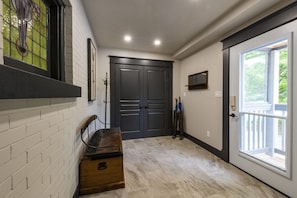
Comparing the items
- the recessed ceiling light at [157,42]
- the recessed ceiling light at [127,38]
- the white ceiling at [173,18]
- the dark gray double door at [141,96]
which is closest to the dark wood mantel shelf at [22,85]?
the white ceiling at [173,18]

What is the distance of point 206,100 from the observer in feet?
10.5

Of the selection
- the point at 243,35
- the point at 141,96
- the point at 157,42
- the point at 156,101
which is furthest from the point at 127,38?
the point at 243,35

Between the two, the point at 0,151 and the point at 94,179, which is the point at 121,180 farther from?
the point at 0,151

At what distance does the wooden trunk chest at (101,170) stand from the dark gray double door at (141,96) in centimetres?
206

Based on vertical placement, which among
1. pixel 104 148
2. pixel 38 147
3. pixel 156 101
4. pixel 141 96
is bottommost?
pixel 104 148

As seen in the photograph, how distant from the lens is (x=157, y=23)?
2.54m

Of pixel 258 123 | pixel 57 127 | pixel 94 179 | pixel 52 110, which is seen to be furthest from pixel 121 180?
pixel 258 123

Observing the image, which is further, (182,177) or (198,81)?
(198,81)

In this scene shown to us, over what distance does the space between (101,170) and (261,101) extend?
2.80 metres

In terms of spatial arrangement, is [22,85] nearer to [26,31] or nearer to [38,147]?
[38,147]

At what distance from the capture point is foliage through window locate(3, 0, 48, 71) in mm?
789

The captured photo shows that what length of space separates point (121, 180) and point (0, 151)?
1585 millimetres

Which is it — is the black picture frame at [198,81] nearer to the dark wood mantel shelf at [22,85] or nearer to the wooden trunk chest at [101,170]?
the wooden trunk chest at [101,170]

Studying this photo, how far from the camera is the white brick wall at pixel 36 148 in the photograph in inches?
25.1
